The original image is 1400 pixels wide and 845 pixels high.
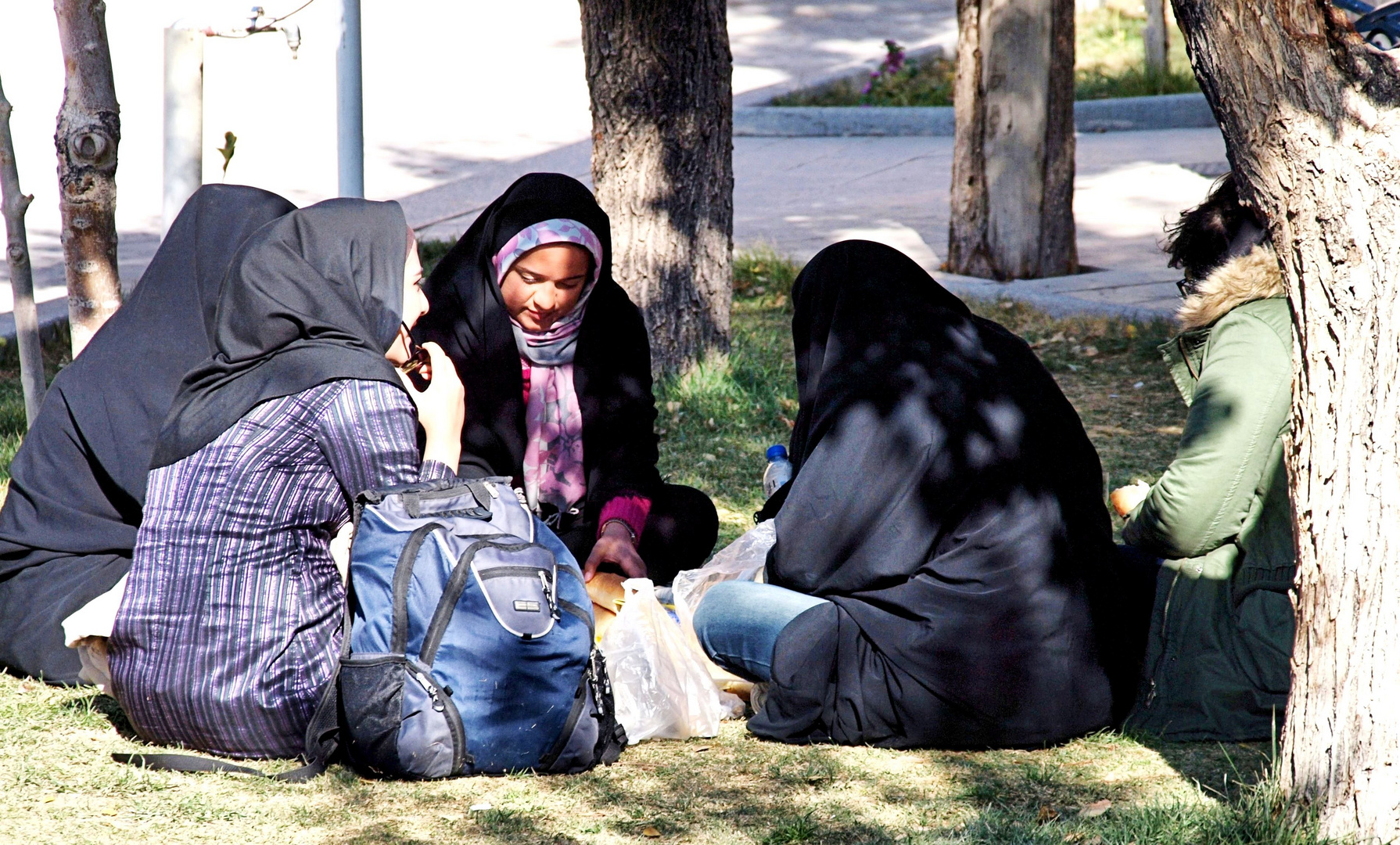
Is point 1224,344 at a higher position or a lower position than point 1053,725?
higher

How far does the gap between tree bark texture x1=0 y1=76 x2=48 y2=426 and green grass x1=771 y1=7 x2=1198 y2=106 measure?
888cm


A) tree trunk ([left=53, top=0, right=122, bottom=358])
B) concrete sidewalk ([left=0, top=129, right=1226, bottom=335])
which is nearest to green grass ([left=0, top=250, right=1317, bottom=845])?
tree trunk ([left=53, top=0, right=122, bottom=358])

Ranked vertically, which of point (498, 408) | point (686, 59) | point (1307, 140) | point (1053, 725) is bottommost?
point (1053, 725)

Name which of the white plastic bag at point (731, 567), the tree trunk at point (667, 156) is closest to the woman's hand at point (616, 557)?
the white plastic bag at point (731, 567)

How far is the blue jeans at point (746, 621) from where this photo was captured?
304cm

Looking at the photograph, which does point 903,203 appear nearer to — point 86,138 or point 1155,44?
Result: point 1155,44

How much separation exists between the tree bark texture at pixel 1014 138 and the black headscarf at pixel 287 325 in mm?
4277

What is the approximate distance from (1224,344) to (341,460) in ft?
5.76

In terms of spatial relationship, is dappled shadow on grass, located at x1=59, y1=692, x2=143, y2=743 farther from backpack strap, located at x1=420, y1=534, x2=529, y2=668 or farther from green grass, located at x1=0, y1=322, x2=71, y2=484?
green grass, located at x1=0, y1=322, x2=71, y2=484

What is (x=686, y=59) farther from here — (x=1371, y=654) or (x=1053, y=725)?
(x=1371, y=654)

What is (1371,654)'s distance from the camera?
7.64ft

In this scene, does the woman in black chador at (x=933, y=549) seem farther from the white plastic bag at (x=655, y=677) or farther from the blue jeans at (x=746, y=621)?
the white plastic bag at (x=655, y=677)

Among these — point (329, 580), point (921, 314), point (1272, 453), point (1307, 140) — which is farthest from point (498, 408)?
point (1307, 140)

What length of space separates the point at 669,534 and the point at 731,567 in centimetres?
34
